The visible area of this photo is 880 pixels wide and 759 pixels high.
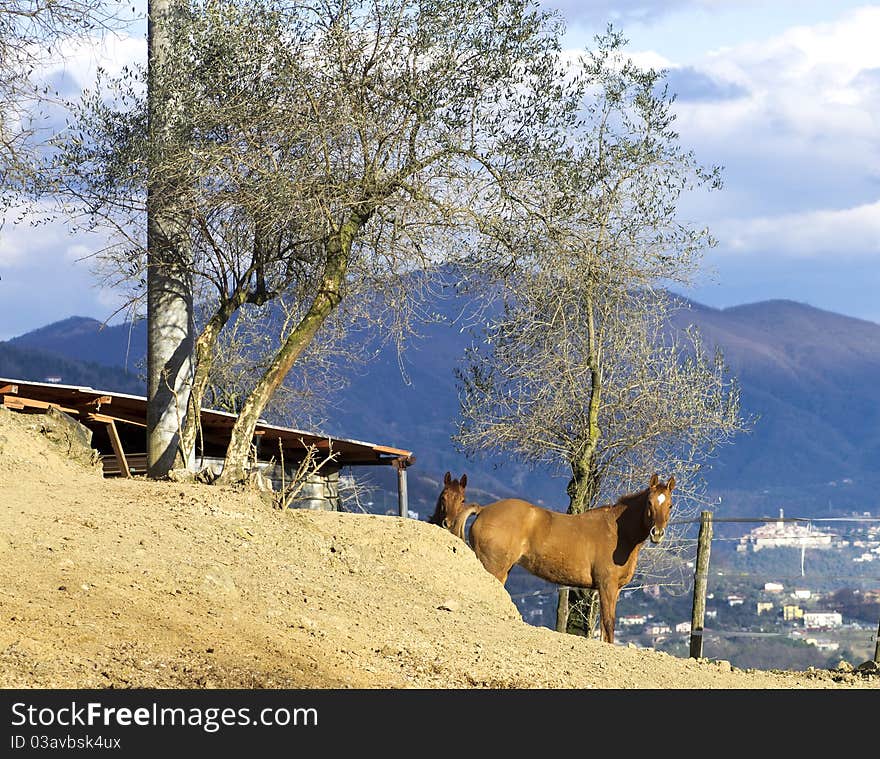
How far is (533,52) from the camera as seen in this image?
16844 millimetres

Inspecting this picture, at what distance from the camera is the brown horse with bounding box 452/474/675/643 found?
15.7m

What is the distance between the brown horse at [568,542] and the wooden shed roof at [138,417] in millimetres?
2944

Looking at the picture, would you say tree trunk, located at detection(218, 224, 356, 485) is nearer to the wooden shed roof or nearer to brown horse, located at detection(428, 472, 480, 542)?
the wooden shed roof

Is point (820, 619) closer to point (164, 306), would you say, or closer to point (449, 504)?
point (449, 504)

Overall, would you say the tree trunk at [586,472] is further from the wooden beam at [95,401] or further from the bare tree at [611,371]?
the wooden beam at [95,401]

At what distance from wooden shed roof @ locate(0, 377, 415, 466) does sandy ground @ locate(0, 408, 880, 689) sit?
9.19 feet

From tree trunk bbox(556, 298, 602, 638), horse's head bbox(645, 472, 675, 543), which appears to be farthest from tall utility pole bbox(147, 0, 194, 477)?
tree trunk bbox(556, 298, 602, 638)

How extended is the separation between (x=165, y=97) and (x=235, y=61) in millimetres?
1649

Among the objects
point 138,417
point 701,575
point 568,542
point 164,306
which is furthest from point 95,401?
point 701,575

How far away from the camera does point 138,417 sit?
24.7m

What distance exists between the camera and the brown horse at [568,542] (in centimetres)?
1571

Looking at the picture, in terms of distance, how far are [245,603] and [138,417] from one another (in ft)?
48.0

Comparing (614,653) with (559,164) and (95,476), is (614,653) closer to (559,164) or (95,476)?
(95,476)
